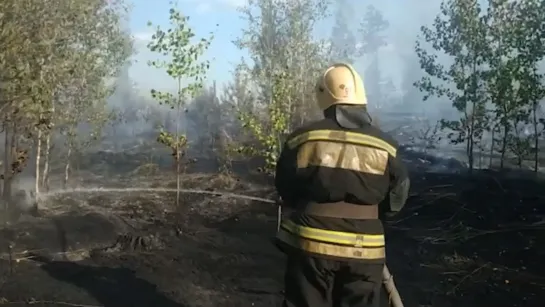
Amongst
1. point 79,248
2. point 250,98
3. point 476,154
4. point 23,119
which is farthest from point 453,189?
point 23,119

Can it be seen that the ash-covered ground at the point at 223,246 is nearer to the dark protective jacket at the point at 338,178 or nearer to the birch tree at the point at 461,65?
the birch tree at the point at 461,65

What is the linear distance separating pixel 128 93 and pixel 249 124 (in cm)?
243

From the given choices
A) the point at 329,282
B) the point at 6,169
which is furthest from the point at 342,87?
the point at 6,169

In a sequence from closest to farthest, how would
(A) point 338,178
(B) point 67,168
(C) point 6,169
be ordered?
1. (A) point 338,178
2. (C) point 6,169
3. (B) point 67,168

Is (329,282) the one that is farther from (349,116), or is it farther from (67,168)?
(67,168)

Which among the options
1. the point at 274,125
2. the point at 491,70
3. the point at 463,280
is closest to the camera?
the point at 463,280

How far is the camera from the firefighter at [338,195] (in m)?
2.70

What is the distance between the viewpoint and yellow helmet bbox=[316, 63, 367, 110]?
2.77 m

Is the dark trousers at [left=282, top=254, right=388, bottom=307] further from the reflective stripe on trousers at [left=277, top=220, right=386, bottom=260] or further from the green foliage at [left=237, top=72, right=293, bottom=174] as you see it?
the green foliage at [left=237, top=72, right=293, bottom=174]

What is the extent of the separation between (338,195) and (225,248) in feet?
12.5

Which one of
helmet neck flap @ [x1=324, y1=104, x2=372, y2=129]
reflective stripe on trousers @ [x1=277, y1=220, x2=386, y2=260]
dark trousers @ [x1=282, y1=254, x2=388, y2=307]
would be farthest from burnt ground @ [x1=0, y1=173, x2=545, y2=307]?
helmet neck flap @ [x1=324, y1=104, x2=372, y2=129]

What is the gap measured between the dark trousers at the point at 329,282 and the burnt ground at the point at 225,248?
1.79 m

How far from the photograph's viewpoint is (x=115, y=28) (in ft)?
26.5

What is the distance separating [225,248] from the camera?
635cm
